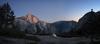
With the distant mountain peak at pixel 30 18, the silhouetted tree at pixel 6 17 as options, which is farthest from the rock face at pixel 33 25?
the silhouetted tree at pixel 6 17

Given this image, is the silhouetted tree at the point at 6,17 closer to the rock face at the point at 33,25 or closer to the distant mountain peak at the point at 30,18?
the rock face at the point at 33,25

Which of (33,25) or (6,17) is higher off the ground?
(6,17)

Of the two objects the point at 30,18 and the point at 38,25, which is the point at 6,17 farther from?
the point at 38,25

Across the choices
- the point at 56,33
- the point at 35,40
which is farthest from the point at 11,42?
the point at 56,33

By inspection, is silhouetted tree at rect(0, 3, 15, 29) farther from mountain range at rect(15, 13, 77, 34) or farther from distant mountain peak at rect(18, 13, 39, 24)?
distant mountain peak at rect(18, 13, 39, 24)

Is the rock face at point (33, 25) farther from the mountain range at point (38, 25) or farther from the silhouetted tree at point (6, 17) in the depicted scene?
the silhouetted tree at point (6, 17)

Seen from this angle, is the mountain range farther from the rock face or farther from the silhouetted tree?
the silhouetted tree

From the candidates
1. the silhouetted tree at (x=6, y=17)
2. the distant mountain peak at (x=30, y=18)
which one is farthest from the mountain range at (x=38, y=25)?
the silhouetted tree at (x=6, y=17)

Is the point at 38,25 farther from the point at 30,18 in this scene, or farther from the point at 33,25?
the point at 30,18

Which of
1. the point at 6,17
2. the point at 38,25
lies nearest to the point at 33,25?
the point at 38,25

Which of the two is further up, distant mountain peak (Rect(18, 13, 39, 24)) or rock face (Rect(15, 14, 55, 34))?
distant mountain peak (Rect(18, 13, 39, 24))

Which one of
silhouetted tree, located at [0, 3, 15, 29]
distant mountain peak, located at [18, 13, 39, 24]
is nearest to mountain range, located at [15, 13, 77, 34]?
distant mountain peak, located at [18, 13, 39, 24]

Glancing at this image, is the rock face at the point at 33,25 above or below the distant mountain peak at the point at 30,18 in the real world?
below

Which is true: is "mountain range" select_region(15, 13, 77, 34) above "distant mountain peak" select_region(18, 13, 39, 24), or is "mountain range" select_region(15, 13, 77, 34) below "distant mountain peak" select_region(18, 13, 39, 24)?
below
